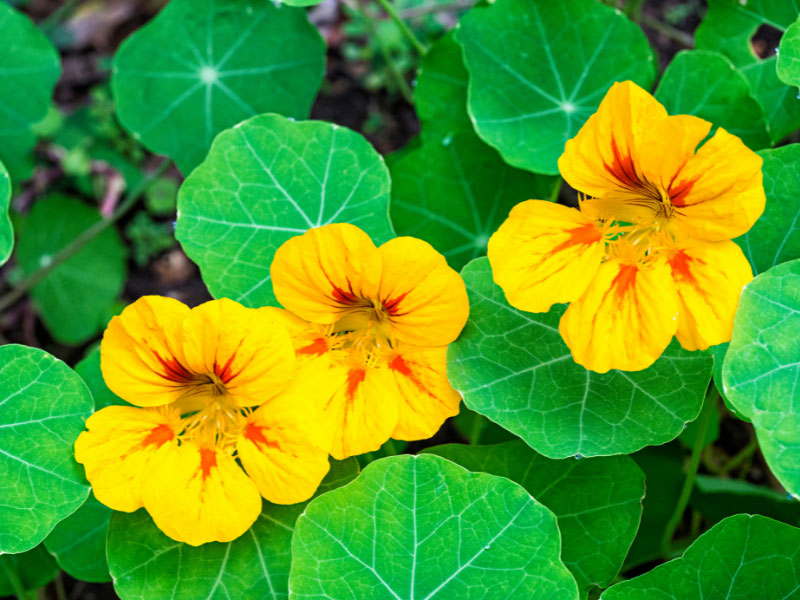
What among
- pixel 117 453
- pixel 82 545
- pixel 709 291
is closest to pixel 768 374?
pixel 709 291

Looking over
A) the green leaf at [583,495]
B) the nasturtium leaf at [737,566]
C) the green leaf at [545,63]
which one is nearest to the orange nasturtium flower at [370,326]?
the green leaf at [583,495]

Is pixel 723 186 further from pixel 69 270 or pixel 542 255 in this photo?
pixel 69 270

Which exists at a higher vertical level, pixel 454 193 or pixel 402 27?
pixel 402 27

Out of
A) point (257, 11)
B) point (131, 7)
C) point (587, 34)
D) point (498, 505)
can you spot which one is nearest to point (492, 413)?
point (498, 505)

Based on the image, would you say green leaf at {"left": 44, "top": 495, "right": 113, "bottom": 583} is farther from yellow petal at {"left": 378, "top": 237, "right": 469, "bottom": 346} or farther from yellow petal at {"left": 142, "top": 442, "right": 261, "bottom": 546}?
yellow petal at {"left": 378, "top": 237, "right": 469, "bottom": 346}

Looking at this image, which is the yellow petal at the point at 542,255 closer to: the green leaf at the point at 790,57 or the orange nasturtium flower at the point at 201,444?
the orange nasturtium flower at the point at 201,444

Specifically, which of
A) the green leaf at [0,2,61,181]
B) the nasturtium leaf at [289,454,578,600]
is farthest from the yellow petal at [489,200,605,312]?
the green leaf at [0,2,61,181]

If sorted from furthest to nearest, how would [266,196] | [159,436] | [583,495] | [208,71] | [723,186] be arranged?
[208,71], [266,196], [583,495], [159,436], [723,186]
